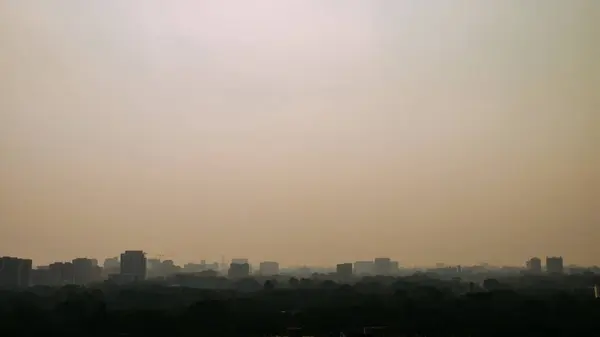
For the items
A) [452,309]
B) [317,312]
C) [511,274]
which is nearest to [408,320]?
[452,309]

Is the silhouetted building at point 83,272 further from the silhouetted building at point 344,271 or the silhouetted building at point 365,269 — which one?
the silhouetted building at point 365,269

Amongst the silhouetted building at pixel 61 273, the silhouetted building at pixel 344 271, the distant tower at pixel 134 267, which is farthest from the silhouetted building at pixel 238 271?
the silhouetted building at pixel 61 273

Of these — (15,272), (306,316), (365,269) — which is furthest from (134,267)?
(306,316)

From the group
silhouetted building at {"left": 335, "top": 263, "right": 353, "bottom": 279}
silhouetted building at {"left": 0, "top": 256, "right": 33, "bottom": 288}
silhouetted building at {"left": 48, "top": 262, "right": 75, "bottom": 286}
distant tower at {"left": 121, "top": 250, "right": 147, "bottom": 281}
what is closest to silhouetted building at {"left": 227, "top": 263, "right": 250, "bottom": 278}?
silhouetted building at {"left": 335, "top": 263, "right": 353, "bottom": 279}

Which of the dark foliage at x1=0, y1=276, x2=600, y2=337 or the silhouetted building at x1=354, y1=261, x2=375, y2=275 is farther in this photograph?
the silhouetted building at x1=354, y1=261, x2=375, y2=275

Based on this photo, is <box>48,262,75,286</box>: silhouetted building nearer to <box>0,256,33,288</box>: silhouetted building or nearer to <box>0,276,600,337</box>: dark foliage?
<box>0,256,33,288</box>: silhouetted building

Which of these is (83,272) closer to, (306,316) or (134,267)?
(134,267)

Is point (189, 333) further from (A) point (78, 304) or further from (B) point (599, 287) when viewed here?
(B) point (599, 287)
